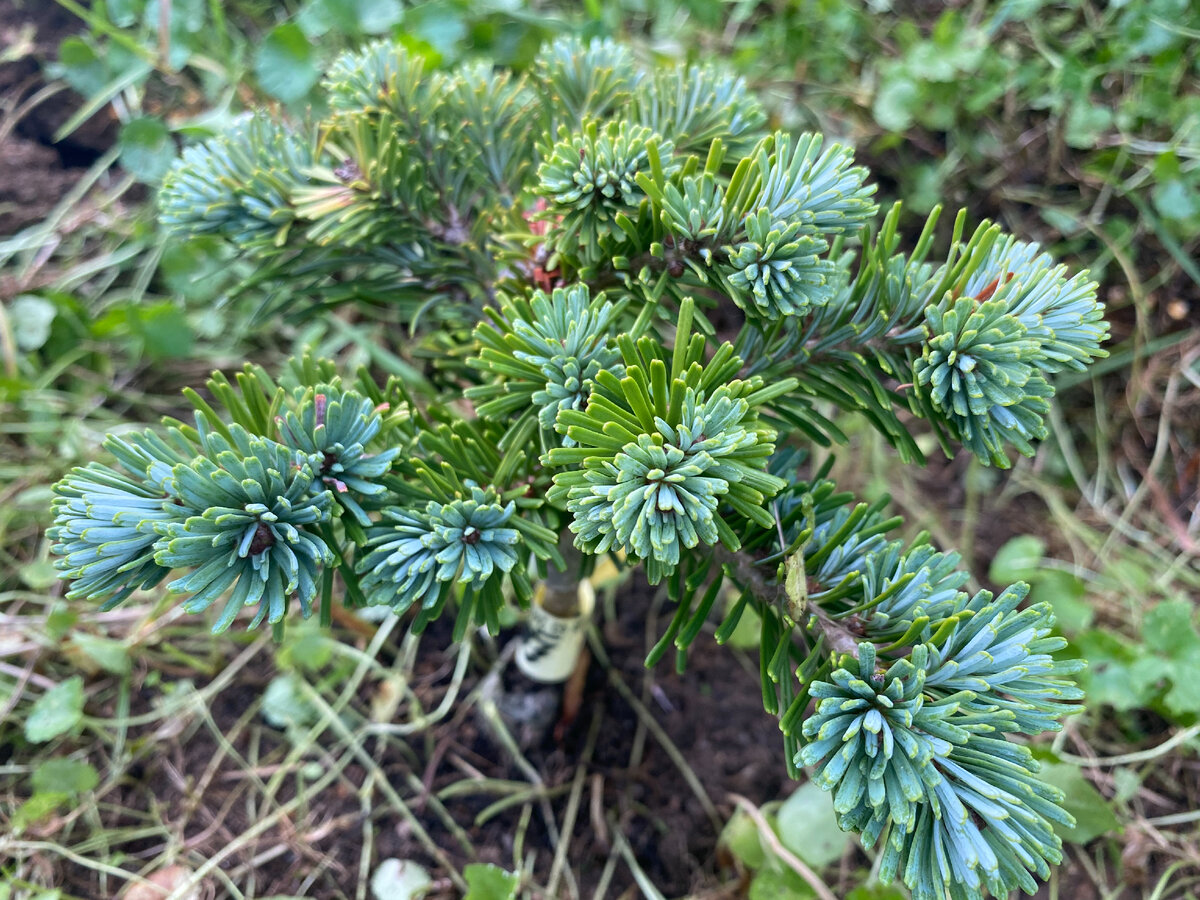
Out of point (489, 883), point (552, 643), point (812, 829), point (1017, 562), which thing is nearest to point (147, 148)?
point (552, 643)

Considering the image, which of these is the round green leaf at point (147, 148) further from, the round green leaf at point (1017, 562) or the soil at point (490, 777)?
the round green leaf at point (1017, 562)

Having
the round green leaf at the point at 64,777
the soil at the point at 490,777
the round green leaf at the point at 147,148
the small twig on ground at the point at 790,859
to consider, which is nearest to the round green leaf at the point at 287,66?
the round green leaf at the point at 147,148

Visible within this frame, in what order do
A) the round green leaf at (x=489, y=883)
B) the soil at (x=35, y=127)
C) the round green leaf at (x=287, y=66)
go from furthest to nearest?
the soil at (x=35, y=127)
the round green leaf at (x=287, y=66)
the round green leaf at (x=489, y=883)

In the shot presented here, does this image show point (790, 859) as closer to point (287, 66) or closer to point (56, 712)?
point (56, 712)

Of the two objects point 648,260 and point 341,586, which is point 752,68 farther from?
point 341,586

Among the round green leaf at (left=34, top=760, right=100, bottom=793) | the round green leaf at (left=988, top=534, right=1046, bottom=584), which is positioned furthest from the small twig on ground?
the round green leaf at (left=34, top=760, right=100, bottom=793)

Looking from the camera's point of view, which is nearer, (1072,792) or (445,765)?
(1072,792)

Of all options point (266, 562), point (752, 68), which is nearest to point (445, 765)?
point (266, 562)
